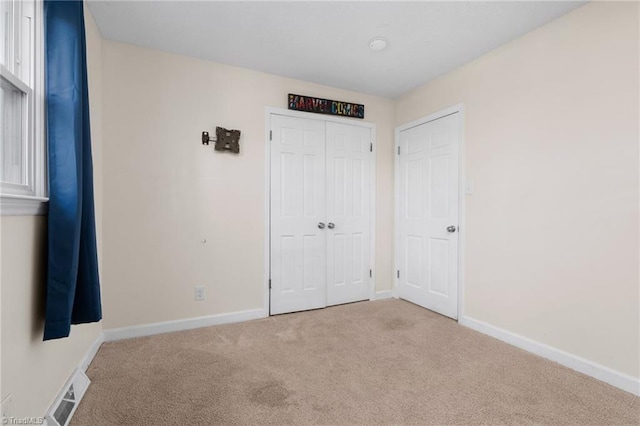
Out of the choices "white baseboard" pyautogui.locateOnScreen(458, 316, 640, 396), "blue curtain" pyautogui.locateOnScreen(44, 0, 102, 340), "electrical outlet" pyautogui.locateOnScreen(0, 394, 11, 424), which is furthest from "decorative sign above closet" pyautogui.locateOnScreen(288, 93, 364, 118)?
"electrical outlet" pyautogui.locateOnScreen(0, 394, 11, 424)

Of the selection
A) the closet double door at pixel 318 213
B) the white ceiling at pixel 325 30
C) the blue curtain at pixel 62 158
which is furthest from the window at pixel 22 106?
the closet double door at pixel 318 213

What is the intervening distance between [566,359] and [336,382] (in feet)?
5.23

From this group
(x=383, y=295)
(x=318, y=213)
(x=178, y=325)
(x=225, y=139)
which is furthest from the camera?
(x=383, y=295)

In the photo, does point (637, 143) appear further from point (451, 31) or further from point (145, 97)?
point (145, 97)

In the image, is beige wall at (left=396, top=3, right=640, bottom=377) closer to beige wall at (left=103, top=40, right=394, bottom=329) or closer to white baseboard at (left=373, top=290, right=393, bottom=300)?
white baseboard at (left=373, top=290, right=393, bottom=300)

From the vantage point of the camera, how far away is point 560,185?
2.08 metres

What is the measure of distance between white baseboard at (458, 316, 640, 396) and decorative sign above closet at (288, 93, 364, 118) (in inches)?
95.5

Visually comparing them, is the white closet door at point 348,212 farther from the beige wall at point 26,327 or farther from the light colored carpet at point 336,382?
the beige wall at point 26,327

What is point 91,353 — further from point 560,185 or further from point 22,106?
point 560,185

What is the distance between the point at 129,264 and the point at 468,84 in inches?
133

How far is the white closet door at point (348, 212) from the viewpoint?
3268mm

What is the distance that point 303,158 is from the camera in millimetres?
3107

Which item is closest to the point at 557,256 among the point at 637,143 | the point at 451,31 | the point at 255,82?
the point at 637,143

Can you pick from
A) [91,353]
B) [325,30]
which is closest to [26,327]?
[91,353]
